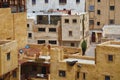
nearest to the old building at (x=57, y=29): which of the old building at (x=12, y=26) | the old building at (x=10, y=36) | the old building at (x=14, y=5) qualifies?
the old building at (x=14, y=5)

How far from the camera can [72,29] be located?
61062 mm

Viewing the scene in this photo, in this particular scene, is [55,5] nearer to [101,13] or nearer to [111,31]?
[101,13]

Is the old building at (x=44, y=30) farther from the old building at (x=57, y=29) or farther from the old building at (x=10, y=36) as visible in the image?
the old building at (x=10, y=36)

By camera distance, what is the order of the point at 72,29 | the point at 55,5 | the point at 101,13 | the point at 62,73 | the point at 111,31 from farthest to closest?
the point at 55,5 < the point at 101,13 < the point at 111,31 < the point at 72,29 < the point at 62,73

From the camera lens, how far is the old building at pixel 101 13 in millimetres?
69812

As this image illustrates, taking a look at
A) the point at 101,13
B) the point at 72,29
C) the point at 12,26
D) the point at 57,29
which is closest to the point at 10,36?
the point at 12,26

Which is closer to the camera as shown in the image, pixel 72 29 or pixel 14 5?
pixel 14 5

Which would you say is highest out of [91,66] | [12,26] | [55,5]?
[55,5]

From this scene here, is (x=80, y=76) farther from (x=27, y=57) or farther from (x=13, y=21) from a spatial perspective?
(x=13, y=21)

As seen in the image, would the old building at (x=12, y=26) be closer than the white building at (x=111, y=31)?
Yes

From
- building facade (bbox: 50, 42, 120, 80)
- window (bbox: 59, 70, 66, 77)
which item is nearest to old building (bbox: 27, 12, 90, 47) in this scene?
building facade (bbox: 50, 42, 120, 80)

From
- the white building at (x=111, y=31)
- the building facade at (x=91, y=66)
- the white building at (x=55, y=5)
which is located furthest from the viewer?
the white building at (x=55, y=5)

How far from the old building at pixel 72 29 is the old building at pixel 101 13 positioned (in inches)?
360

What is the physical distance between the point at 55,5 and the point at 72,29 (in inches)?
499
